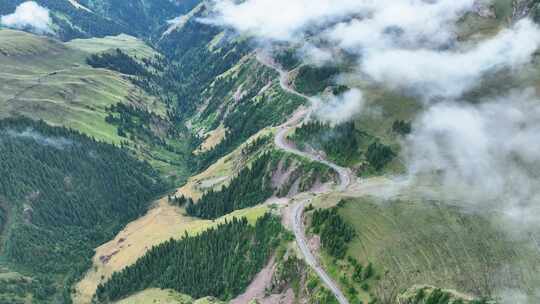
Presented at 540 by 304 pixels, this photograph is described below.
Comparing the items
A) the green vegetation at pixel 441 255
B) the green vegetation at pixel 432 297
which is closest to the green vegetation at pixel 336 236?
the green vegetation at pixel 441 255

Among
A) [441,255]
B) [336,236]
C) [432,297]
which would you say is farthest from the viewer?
[336,236]

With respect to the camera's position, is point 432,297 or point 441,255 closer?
point 432,297

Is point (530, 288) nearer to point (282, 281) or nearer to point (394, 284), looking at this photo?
point (394, 284)

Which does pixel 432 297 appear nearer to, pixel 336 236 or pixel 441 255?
pixel 441 255

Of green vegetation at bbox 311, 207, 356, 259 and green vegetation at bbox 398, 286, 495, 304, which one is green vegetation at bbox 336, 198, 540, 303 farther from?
green vegetation at bbox 398, 286, 495, 304

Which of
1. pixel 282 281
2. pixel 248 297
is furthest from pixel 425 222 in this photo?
pixel 248 297

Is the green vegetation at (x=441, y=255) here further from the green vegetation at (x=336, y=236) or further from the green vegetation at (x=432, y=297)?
the green vegetation at (x=432, y=297)

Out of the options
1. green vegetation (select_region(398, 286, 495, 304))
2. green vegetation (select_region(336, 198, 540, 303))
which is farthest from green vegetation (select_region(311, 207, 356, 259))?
green vegetation (select_region(398, 286, 495, 304))

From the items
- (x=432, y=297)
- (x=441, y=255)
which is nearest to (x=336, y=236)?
(x=441, y=255)

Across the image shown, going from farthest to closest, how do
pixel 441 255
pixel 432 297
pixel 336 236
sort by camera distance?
pixel 336 236 < pixel 441 255 < pixel 432 297

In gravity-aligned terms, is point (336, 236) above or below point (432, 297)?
above

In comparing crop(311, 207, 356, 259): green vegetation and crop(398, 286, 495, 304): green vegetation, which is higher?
crop(311, 207, 356, 259): green vegetation
